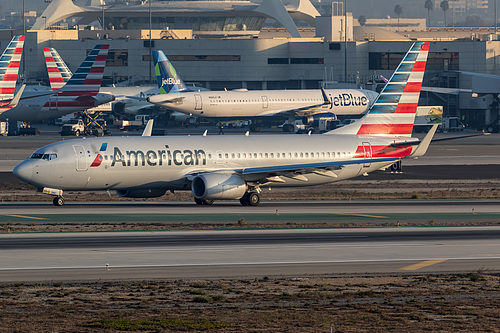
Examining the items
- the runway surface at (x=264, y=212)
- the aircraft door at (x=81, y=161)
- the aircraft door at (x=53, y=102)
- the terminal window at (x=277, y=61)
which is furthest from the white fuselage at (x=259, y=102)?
the aircraft door at (x=81, y=161)

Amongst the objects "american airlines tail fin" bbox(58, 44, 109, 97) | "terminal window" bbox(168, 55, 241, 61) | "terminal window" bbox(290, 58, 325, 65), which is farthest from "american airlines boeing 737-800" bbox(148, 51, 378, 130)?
"terminal window" bbox(168, 55, 241, 61)

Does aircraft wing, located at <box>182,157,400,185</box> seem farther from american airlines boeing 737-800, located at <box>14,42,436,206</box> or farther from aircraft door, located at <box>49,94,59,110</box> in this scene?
aircraft door, located at <box>49,94,59,110</box>

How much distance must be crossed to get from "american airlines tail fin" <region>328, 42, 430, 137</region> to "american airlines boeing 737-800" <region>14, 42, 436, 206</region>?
2.7 inches

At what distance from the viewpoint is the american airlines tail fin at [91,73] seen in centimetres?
11194

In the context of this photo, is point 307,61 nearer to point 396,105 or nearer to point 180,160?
point 396,105

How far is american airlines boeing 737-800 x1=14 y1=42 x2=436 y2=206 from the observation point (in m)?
51.7

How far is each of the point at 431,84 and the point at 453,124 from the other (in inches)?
953

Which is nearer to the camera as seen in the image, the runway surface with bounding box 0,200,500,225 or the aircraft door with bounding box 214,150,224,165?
the runway surface with bounding box 0,200,500,225

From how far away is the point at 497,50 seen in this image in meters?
168

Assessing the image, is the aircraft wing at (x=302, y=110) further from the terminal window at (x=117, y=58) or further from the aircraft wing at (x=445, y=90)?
the terminal window at (x=117, y=58)

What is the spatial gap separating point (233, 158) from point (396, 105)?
1281 cm

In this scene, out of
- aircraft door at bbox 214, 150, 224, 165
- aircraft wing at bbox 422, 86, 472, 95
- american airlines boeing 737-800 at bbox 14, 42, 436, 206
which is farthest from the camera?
aircraft wing at bbox 422, 86, 472, 95

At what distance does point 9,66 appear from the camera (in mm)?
80250

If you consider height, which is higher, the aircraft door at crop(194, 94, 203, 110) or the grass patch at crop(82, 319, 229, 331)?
the aircraft door at crop(194, 94, 203, 110)
